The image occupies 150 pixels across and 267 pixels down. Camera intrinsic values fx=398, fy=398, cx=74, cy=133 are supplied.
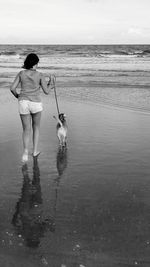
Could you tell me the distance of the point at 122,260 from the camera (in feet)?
12.0

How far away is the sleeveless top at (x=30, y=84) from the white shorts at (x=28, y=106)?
0.19 ft

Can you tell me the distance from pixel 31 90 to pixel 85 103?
658 centimetres

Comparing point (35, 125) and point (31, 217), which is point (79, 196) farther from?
point (35, 125)

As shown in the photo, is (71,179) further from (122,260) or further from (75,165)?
(122,260)

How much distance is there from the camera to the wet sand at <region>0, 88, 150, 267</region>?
3.78m

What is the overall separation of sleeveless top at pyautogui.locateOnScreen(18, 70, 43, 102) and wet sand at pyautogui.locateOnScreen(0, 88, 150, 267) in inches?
43.2

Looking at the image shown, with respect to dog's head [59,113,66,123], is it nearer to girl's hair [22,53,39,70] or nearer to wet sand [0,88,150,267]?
wet sand [0,88,150,267]

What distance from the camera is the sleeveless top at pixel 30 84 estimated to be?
6441 mm

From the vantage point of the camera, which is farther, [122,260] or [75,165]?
[75,165]

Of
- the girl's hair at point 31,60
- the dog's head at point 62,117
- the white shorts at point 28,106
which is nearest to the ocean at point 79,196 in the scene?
the dog's head at point 62,117

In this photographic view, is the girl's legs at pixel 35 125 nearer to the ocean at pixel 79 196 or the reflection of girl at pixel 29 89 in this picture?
the reflection of girl at pixel 29 89

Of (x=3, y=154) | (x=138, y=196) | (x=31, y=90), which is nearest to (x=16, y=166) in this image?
(x=3, y=154)

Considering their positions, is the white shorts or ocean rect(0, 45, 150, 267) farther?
the white shorts

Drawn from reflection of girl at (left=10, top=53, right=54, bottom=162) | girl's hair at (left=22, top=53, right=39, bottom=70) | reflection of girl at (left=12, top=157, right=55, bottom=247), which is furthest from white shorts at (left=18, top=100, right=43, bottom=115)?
reflection of girl at (left=12, top=157, right=55, bottom=247)
